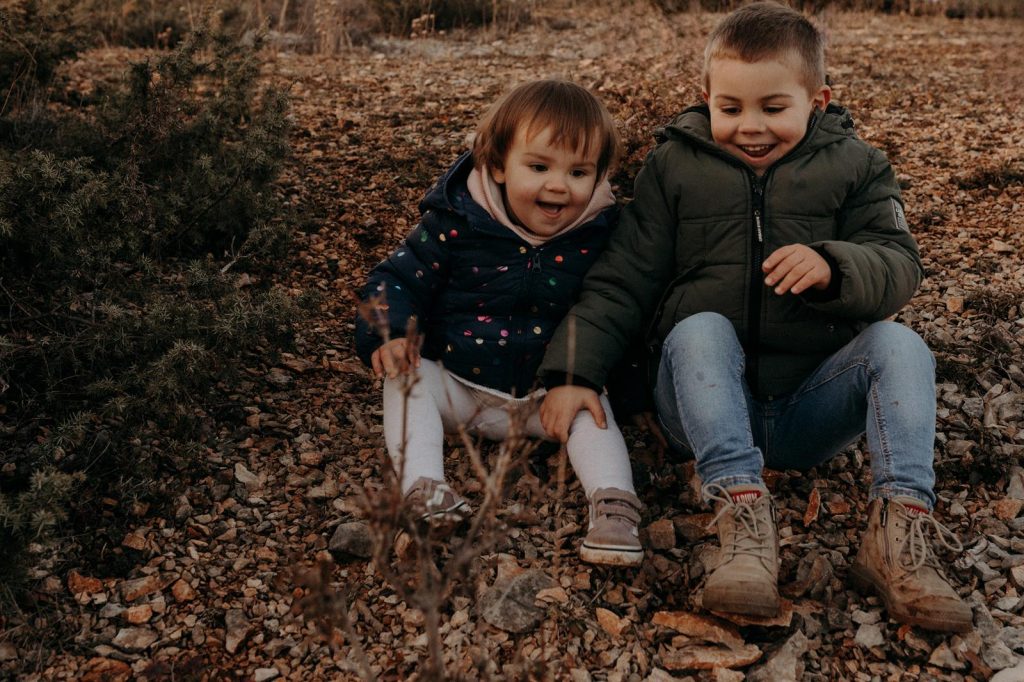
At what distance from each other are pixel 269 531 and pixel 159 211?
4.76 ft

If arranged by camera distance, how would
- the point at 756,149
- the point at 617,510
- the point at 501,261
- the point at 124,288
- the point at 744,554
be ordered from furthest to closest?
the point at 124,288 < the point at 501,261 < the point at 756,149 < the point at 617,510 < the point at 744,554

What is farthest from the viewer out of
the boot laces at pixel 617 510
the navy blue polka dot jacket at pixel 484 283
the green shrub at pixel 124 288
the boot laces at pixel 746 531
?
the navy blue polka dot jacket at pixel 484 283

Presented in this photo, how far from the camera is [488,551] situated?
2.59m

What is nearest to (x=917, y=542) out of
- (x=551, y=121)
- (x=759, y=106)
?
(x=759, y=106)

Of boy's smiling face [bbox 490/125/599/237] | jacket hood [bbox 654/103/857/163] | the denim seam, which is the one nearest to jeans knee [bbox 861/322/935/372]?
the denim seam

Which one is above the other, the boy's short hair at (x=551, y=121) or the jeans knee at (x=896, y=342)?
the boy's short hair at (x=551, y=121)

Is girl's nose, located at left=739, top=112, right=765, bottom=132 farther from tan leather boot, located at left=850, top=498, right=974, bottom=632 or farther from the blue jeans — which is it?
tan leather boot, located at left=850, top=498, right=974, bottom=632

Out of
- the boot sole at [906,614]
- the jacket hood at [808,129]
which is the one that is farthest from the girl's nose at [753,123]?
the boot sole at [906,614]

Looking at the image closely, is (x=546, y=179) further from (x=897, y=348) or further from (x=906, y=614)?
(x=906, y=614)

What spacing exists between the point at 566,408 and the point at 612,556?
1.75 feet

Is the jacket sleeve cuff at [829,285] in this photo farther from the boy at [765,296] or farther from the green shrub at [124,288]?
the green shrub at [124,288]

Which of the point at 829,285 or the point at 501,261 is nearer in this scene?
the point at 829,285

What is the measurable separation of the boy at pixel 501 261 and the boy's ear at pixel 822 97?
68cm

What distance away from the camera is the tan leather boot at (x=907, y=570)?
2197 mm
